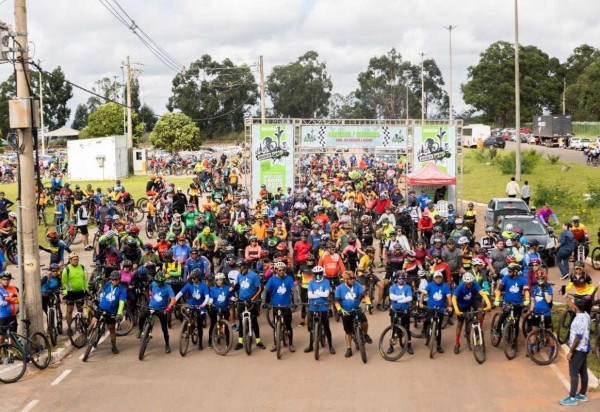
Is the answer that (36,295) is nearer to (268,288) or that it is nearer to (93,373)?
(93,373)

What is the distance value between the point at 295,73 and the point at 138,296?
327 feet

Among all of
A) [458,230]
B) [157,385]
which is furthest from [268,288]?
[458,230]

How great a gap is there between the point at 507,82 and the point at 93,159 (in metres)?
66.7

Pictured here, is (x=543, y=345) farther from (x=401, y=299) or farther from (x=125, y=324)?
(x=125, y=324)

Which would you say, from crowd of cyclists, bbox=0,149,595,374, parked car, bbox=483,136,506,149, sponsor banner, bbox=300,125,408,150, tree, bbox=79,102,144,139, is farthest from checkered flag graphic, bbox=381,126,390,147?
tree, bbox=79,102,144,139

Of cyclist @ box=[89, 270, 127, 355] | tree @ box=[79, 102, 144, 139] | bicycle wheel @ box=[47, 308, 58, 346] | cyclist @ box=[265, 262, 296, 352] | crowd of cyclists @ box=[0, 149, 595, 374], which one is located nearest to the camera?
crowd of cyclists @ box=[0, 149, 595, 374]

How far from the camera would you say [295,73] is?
11481cm

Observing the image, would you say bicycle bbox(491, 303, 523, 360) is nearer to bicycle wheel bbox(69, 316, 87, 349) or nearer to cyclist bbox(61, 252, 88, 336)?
bicycle wheel bbox(69, 316, 87, 349)

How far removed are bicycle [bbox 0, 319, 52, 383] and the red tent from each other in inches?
760

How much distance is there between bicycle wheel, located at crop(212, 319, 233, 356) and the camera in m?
15.1

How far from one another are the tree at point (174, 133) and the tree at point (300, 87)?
4352 cm

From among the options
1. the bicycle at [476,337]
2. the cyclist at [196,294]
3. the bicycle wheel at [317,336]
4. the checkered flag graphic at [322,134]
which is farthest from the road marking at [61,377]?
the checkered flag graphic at [322,134]

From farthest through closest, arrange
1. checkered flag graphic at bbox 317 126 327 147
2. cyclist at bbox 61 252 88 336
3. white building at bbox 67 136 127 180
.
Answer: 1. white building at bbox 67 136 127 180
2. checkered flag graphic at bbox 317 126 327 147
3. cyclist at bbox 61 252 88 336

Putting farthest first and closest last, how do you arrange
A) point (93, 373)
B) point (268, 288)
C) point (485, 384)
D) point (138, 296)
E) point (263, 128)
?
point (263, 128) → point (138, 296) → point (268, 288) → point (93, 373) → point (485, 384)
